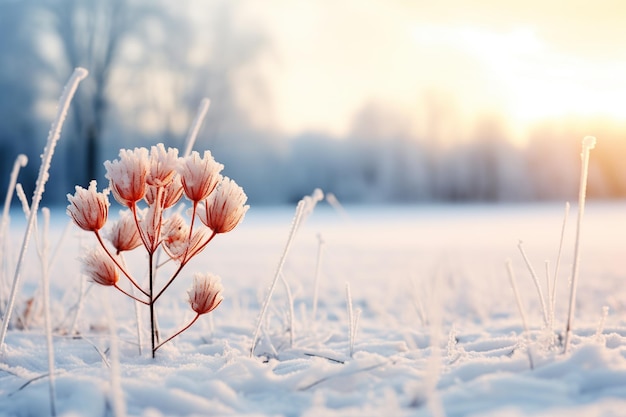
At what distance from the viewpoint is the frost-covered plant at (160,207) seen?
1.25 meters

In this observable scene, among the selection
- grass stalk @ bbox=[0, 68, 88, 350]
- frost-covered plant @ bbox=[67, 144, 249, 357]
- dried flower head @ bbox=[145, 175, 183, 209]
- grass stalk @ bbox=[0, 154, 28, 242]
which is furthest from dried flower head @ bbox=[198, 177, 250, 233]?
grass stalk @ bbox=[0, 154, 28, 242]

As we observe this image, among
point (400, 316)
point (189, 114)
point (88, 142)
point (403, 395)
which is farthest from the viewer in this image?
point (189, 114)

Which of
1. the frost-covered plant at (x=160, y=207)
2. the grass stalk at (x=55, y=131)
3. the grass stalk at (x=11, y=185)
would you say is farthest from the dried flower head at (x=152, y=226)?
the grass stalk at (x=11, y=185)

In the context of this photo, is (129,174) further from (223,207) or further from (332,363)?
(332,363)

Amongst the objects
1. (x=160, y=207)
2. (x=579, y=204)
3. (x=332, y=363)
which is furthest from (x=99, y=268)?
(x=579, y=204)

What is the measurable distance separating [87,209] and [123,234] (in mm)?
106

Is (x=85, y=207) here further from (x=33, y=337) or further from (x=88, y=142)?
(x=88, y=142)

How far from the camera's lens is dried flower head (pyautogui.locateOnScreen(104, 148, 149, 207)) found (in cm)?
125

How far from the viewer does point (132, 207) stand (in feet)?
4.21

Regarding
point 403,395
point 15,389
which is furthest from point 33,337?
point 403,395

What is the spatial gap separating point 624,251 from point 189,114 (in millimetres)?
10569

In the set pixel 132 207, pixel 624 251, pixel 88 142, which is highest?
pixel 88 142

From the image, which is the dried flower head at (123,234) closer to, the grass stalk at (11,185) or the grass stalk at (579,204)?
the grass stalk at (11,185)

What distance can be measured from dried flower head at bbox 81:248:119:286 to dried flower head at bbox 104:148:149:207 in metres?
0.16
